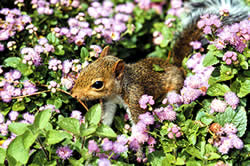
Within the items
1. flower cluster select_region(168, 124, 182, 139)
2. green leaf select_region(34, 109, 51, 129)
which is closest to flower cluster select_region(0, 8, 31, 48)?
green leaf select_region(34, 109, 51, 129)

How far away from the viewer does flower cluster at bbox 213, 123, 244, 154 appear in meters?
1.49

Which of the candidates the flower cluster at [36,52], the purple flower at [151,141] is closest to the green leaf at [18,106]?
the flower cluster at [36,52]

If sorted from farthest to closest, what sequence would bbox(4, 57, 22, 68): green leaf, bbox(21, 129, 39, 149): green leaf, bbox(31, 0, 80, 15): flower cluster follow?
bbox(31, 0, 80, 15): flower cluster < bbox(4, 57, 22, 68): green leaf < bbox(21, 129, 39, 149): green leaf

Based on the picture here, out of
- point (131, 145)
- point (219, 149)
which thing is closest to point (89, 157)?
point (131, 145)

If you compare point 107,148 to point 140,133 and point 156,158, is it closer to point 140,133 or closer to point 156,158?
point 140,133

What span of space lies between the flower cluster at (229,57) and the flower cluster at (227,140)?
39 cm

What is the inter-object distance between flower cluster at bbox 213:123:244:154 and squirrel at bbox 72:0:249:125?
0.59m

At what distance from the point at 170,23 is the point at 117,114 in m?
0.95

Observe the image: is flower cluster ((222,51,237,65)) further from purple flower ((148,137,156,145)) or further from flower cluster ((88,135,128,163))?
flower cluster ((88,135,128,163))

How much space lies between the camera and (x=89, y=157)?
1404mm

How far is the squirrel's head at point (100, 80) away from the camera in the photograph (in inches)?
71.0

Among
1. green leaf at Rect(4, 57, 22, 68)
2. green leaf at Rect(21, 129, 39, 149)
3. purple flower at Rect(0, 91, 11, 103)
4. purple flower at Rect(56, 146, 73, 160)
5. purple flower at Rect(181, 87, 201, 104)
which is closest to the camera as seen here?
green leaf at Rect(21, 129, 39, 149)

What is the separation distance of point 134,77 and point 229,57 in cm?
67

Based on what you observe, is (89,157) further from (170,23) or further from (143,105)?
(170,23)
